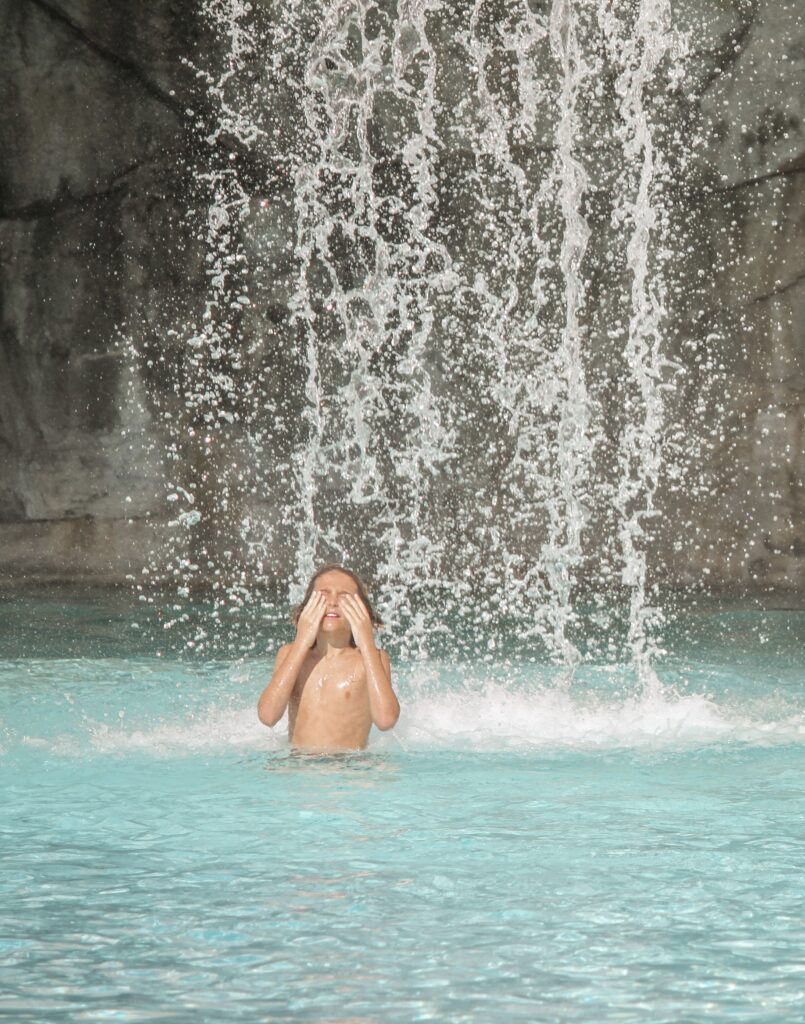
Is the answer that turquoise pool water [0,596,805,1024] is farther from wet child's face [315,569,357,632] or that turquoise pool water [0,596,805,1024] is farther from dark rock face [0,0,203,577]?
dark rock face [0,0,203,577]

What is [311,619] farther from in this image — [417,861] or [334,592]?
[417,861]

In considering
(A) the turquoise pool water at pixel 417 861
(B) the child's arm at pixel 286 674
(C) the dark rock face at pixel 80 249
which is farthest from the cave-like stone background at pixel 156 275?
(B) the child's arm at pixel 286 674

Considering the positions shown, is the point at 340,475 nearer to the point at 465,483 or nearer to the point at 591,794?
the point at 465,483

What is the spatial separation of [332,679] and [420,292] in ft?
18.6

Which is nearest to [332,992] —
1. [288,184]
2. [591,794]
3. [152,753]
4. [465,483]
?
[591,794]

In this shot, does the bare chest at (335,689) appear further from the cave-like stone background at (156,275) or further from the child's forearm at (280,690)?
the cave-like stone background at (156,275)

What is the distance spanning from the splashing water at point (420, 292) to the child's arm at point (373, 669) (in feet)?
16.1

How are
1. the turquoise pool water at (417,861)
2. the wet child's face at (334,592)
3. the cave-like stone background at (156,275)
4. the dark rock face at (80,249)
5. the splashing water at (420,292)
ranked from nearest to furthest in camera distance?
the turquoise pool water at (417,861)
the wet child's face at (334,592)
the cave-like stone background at (156,275)
the splashing water at (420,292)
the dark rock face at (80,249)

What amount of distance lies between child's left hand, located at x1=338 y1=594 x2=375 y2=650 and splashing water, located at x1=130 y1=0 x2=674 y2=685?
489 centimetres

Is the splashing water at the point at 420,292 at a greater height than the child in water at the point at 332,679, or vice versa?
the splashing water at the point at 420,292

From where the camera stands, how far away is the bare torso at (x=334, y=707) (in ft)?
14.4

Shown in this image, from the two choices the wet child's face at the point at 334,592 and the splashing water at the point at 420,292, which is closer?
the wet child's face at the point at 334,592

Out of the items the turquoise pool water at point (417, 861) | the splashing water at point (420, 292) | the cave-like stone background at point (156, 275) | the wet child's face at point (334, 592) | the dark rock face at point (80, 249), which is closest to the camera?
the turquoise pool water at point (417, 861)

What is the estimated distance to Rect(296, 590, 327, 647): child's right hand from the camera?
439 centimetres
